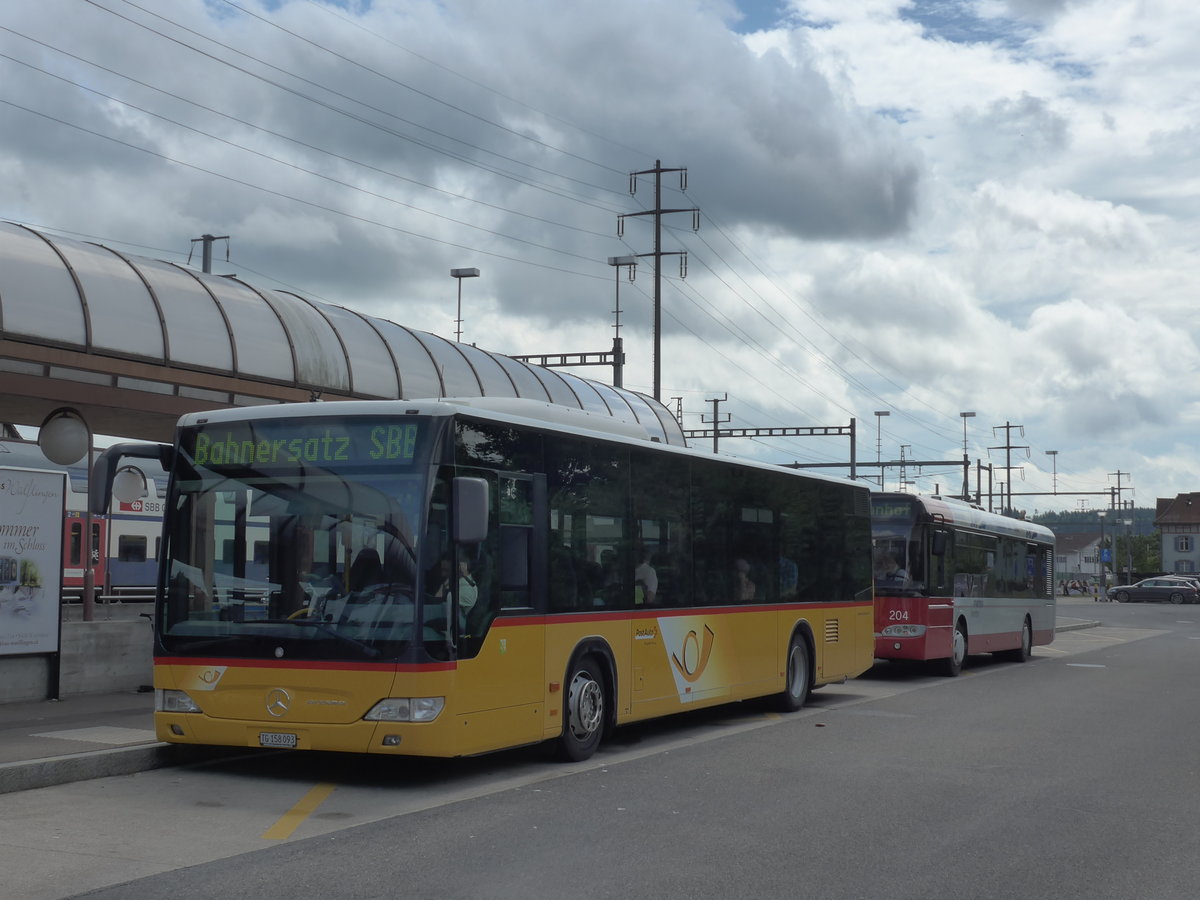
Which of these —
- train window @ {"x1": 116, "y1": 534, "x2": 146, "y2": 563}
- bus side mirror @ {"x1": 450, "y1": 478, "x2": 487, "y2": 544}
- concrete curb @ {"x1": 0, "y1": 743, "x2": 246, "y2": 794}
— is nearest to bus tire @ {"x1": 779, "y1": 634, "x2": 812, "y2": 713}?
concrete curb @ {"x1": 0, "y1": 743, "x2": 246, "y2": 794}

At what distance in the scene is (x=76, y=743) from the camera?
36.4ft

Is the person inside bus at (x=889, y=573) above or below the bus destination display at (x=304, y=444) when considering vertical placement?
below

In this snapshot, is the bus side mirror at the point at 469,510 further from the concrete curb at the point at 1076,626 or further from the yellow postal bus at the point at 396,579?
the concrete curb at the point at 1076,626

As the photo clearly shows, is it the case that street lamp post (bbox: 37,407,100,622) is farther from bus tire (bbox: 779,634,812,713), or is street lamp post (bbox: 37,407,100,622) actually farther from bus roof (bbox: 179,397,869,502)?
bus tire (bbox: 779,634,812,713)

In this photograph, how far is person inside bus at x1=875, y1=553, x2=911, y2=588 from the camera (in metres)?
22.3

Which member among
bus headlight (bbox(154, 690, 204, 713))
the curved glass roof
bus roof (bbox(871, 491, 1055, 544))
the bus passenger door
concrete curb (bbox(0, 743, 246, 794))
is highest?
the curved glass roof

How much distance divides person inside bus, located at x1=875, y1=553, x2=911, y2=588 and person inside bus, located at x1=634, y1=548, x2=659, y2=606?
9.72 meters

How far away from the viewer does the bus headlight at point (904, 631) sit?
2212 cm

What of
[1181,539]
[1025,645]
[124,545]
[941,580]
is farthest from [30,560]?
[1181,539]

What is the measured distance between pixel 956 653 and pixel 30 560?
15.3 metres

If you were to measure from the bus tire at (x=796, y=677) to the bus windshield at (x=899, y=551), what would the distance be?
16.6ft

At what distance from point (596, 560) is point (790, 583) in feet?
16.9

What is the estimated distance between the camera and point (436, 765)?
1180 centimetres

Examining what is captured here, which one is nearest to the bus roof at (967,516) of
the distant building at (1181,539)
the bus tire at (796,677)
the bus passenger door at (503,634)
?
the bus tire at (796,677)
